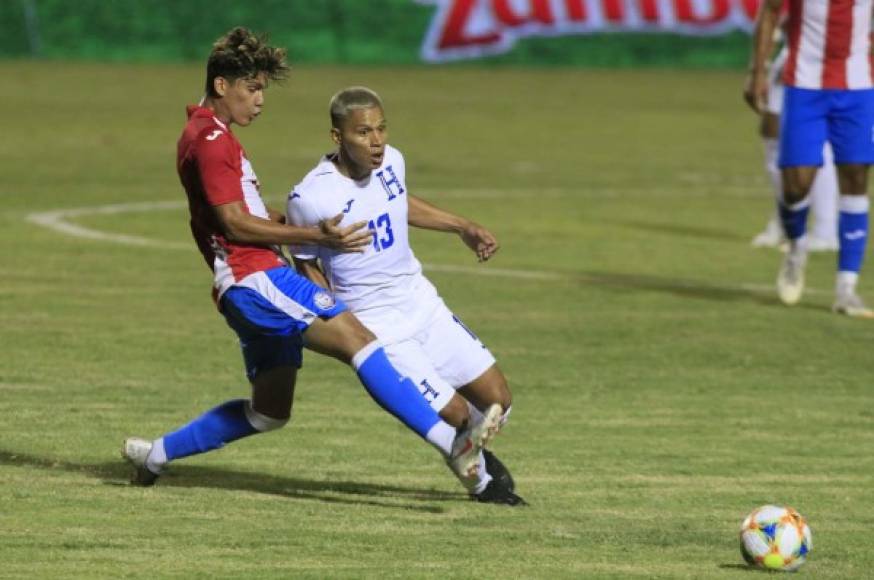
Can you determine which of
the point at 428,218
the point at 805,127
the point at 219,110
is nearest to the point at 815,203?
the point at 805,127

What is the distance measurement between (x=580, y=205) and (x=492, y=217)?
65.2 inches

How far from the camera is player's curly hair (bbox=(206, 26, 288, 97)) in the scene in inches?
313

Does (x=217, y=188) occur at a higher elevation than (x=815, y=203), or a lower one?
higher

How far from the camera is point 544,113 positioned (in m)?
31.6

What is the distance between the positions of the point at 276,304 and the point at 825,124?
6863 mm

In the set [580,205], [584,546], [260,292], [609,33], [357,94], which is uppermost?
[357,94]

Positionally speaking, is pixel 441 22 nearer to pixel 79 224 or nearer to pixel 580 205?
pixel 580 205

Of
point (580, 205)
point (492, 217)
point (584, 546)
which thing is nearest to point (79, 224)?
point (492, 217)

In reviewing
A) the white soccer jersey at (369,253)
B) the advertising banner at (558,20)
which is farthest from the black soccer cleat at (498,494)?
the advertising banner at (558,20)

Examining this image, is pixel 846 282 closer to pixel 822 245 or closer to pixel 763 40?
pixel 763 40

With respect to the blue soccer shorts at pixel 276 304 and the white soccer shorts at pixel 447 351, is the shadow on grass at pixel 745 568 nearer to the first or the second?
the white soccer shorts at pixel 447 351

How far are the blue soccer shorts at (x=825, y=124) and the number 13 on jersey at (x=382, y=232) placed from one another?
610 centimetres

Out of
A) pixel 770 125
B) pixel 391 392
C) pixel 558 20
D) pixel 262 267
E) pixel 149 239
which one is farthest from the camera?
pixel 558 20

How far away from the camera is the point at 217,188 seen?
7.82 meters
